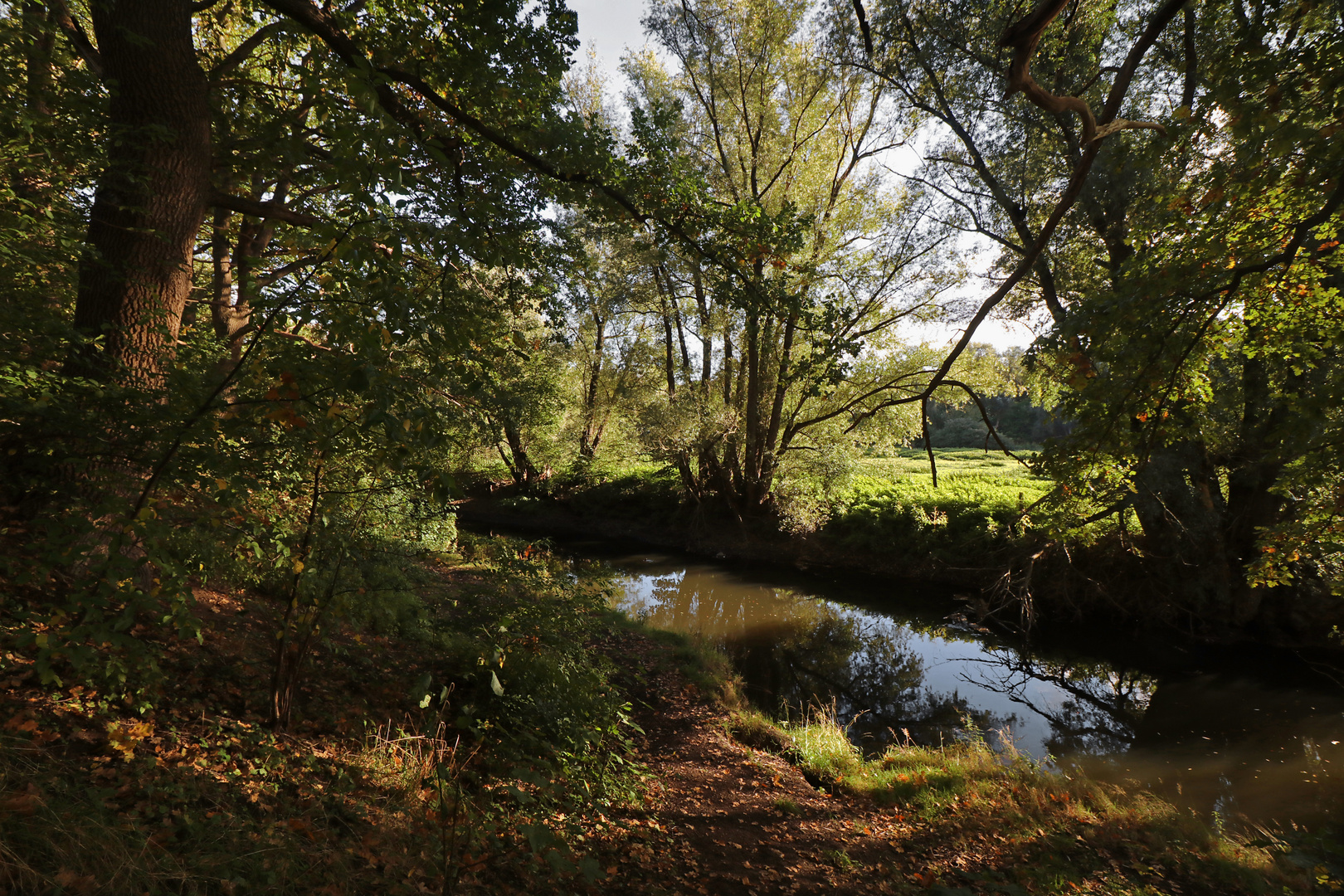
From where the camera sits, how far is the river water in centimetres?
682

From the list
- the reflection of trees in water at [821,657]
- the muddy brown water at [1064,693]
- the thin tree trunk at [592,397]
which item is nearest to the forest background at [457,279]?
the muddy brown water at [1064,693]

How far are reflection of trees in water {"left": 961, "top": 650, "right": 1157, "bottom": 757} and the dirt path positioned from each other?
14.3 ft

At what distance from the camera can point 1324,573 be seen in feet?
29.3

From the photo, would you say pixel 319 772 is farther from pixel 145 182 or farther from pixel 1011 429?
pixel 1011 429

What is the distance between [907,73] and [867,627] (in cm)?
1098

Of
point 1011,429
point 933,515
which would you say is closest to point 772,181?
point 933,515

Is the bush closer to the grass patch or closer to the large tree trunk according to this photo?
the grass patch

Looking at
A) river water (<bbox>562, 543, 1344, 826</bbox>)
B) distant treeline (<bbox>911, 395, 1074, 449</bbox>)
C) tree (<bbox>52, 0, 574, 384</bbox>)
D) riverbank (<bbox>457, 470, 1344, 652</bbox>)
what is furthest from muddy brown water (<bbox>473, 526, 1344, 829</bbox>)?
distant treeline (<bbox>911, 395, 1074, 449</bbox>)

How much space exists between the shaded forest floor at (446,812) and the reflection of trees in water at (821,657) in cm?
193

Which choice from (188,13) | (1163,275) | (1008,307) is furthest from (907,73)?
(188,13)

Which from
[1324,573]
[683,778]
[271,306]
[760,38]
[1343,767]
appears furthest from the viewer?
[760,38]

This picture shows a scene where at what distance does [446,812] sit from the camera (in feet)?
10.8

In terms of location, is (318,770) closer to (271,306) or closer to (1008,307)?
(271,306)

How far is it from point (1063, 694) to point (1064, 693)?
76 mm
